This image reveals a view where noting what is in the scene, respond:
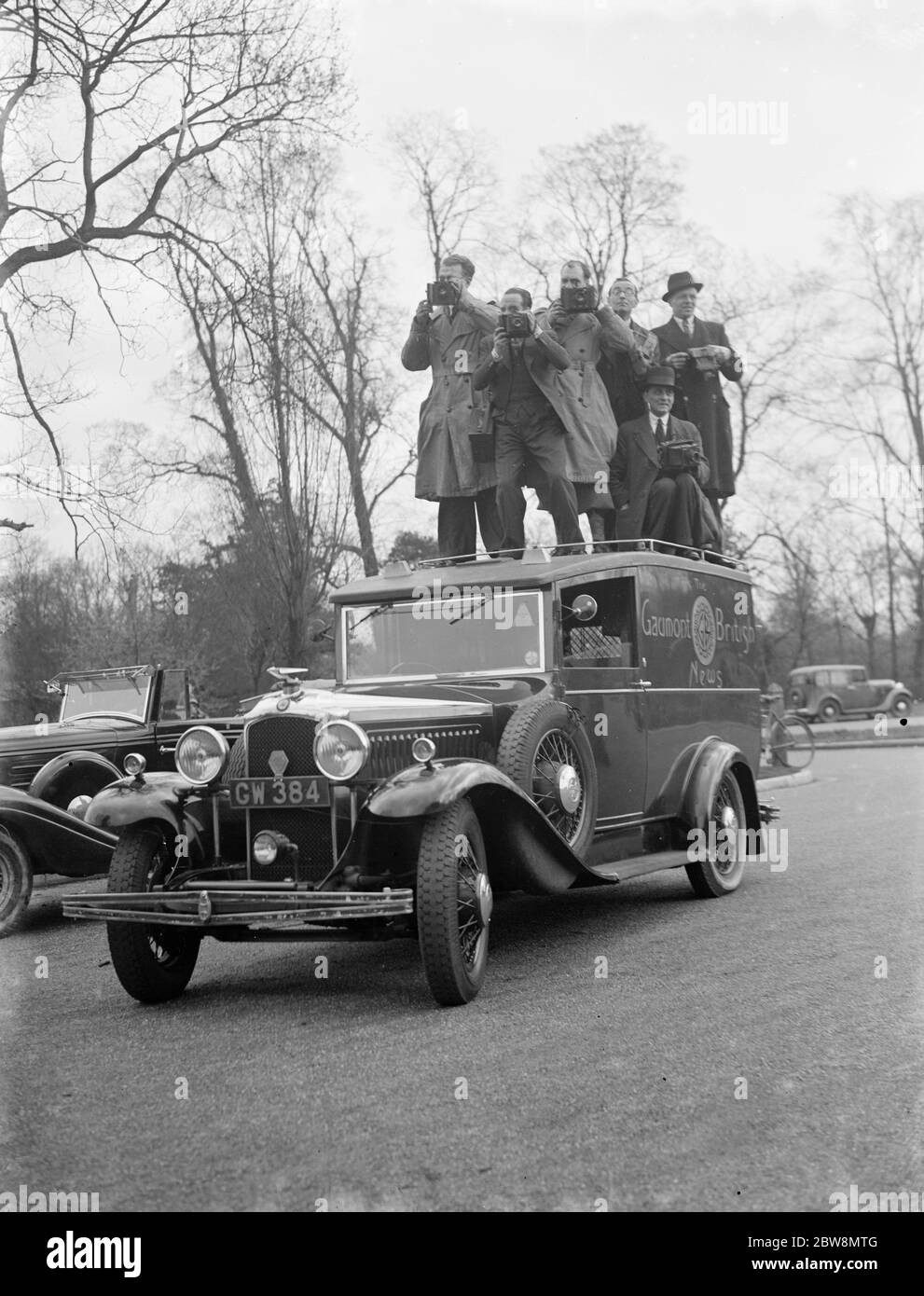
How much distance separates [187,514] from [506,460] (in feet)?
14.2

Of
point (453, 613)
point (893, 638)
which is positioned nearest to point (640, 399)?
point (453, 613)

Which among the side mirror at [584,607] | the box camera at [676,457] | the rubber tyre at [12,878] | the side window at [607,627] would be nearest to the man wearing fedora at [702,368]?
the box camera at [676,457]

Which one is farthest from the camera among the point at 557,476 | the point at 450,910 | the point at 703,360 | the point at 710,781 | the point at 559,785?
the point at 703,360

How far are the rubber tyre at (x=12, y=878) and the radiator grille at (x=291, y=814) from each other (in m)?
3.02

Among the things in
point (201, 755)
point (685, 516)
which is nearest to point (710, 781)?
point (685, 516)

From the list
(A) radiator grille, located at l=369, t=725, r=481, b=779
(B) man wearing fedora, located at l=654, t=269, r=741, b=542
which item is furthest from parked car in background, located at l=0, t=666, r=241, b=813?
(B) man wearing fedora, located at l=654, t=269, r=741, b=542

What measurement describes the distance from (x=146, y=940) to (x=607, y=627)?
325 cm

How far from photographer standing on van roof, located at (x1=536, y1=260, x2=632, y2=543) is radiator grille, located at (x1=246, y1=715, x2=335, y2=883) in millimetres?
3958

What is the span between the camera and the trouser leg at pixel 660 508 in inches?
368

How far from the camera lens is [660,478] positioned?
9.49 metres

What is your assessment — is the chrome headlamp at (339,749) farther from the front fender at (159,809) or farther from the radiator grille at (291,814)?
the front fender at (159,809)

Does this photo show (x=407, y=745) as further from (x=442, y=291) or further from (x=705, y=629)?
(x=442, y=291)

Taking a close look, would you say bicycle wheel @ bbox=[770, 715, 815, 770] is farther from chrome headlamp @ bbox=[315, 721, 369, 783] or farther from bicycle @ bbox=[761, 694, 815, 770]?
chrome headlamp @ bbox=[315, 721, 369, 783]
